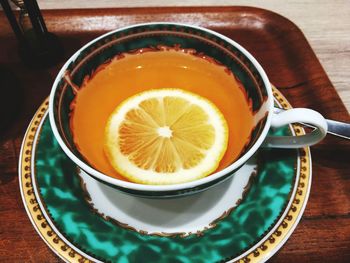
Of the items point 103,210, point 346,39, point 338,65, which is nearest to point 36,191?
point 103,210

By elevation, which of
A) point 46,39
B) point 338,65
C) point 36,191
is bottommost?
point 338,65

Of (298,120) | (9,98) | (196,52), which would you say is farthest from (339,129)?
(9,98)

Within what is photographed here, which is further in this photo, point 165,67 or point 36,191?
point 165,67

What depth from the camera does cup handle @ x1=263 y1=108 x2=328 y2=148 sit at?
0.58 m

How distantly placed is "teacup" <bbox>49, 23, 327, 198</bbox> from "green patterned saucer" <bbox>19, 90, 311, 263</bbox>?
0.26 ft

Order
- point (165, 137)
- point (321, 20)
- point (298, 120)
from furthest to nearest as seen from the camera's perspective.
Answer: point (321, 20), point (165, 137), point (298, 120)

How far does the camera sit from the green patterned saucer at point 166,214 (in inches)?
23.2

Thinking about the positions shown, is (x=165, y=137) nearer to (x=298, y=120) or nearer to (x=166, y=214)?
(x=166, y=214)

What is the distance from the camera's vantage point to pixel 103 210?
2.14ft

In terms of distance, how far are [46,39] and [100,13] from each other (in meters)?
0.18

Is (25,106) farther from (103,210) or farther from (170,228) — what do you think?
(170,228)

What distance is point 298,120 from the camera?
58 cm

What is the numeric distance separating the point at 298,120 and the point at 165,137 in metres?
0.26

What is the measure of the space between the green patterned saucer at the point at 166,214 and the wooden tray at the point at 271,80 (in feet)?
0.22
